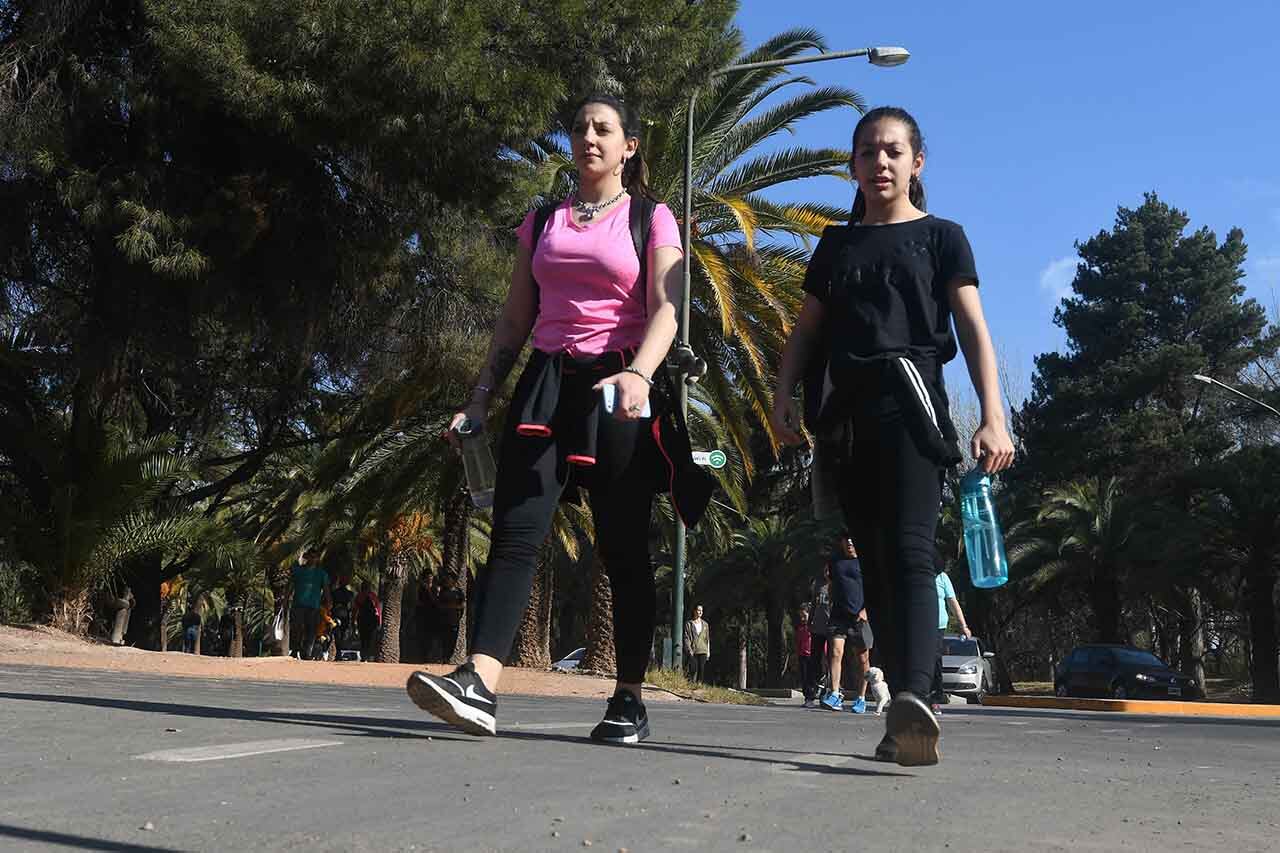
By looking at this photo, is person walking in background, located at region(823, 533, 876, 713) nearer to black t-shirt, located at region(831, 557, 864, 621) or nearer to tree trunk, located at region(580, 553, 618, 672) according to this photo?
black t-shirt, located at region(831, 557, 864, 621)

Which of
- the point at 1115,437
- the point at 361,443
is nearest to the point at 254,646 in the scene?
the point at 1115,437

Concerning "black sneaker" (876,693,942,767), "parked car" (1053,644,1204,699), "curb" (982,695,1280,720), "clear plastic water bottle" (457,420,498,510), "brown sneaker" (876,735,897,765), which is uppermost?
"clear plastic water bottle" (457,420,498,510)

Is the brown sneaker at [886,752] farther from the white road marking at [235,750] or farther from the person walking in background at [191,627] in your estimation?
the person walking in background at [191,627]

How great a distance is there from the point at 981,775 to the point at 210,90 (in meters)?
12.3

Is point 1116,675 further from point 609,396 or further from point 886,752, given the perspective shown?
point 609,396

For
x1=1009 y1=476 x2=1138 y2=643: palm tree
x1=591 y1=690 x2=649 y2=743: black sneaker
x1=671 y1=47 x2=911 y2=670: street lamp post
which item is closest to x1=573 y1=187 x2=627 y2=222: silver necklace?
x1=591 y1=690 x2=649 y2=743: black sneaker

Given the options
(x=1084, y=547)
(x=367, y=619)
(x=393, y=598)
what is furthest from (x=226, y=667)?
(x=1084, y=547)

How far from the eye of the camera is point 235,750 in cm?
393

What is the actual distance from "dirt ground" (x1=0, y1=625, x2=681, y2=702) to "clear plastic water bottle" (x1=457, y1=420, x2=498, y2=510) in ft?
26.2

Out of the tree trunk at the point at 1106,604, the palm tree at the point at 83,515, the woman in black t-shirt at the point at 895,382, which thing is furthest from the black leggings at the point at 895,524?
the tree trunk at the point at 1106,604

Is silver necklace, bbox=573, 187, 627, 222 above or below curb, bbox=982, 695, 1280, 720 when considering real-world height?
above

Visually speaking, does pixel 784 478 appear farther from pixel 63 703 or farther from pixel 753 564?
pixel 63 703

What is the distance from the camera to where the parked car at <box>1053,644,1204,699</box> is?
32656 mm

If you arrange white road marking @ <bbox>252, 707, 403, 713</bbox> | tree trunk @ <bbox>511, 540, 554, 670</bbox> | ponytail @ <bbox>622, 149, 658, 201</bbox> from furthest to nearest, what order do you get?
tree trunk @ <bbox>511, 540, 554, 670</bbox> → white road marking @ <bbox>252, 707, 403, 713</bbox> → ponytail @ <bbox>622, 149, 658, 201</bbox>
